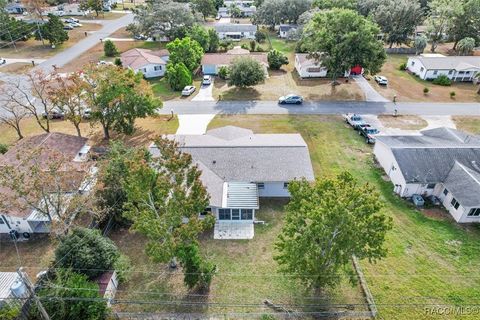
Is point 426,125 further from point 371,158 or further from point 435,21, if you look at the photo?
point 435,21

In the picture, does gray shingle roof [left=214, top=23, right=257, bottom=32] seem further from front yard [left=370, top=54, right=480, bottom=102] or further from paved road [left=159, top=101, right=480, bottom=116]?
paved road [left=159, top=101, right=480, bottom=116]

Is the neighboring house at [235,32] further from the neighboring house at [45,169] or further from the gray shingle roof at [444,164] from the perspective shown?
the gray shingle roof at [444,164]

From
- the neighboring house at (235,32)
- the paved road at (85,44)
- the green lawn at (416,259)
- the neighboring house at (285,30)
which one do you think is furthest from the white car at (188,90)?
the neighboring house at (285,30)

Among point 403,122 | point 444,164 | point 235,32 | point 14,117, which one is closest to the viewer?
point 444,164

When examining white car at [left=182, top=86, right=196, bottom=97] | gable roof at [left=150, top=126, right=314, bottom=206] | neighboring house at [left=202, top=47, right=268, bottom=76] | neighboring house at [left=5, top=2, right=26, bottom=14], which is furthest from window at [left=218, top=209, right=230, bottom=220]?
neighboring house at [left=5, top=2, right=26, bottom=14]

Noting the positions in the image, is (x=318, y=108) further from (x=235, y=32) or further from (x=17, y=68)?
(x=17, y=68)

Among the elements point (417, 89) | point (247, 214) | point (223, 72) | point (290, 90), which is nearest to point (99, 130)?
point (223, 72)

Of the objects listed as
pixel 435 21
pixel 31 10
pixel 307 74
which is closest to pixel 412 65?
pixel 435 21
